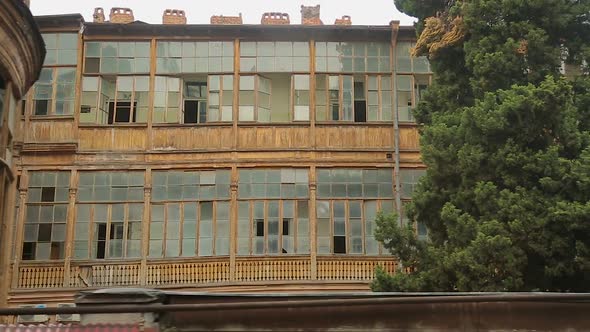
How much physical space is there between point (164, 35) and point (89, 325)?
Result: 16741 mm

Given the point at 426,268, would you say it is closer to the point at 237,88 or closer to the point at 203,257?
the point at 203,257

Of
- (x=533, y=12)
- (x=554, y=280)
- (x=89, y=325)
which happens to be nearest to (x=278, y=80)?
(x=533, y=12)

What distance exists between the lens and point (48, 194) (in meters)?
22.4

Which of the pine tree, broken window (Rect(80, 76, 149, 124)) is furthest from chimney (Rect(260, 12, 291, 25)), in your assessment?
the pine tree

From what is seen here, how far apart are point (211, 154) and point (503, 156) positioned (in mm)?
11175

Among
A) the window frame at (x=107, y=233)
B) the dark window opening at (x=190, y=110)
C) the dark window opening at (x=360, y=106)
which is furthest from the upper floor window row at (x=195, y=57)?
the window frame at (x=107, y=233)

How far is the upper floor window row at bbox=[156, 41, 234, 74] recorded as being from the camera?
2334cm

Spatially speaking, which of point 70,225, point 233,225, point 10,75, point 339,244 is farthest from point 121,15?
point 10,75

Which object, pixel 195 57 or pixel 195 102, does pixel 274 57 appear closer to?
pixel 195 57

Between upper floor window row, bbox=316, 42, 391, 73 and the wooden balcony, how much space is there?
5393mm

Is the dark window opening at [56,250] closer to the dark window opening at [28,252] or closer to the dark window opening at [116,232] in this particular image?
→ the dark window opening at [28,252]

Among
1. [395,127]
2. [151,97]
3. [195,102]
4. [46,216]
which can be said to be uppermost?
[151,97]

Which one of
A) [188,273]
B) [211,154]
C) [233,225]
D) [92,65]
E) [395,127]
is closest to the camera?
[188,273]

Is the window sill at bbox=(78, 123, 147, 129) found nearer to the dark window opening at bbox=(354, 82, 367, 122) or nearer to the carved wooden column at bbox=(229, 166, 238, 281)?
the carved wooden column at bbox=(229, 166, 238, 281)
